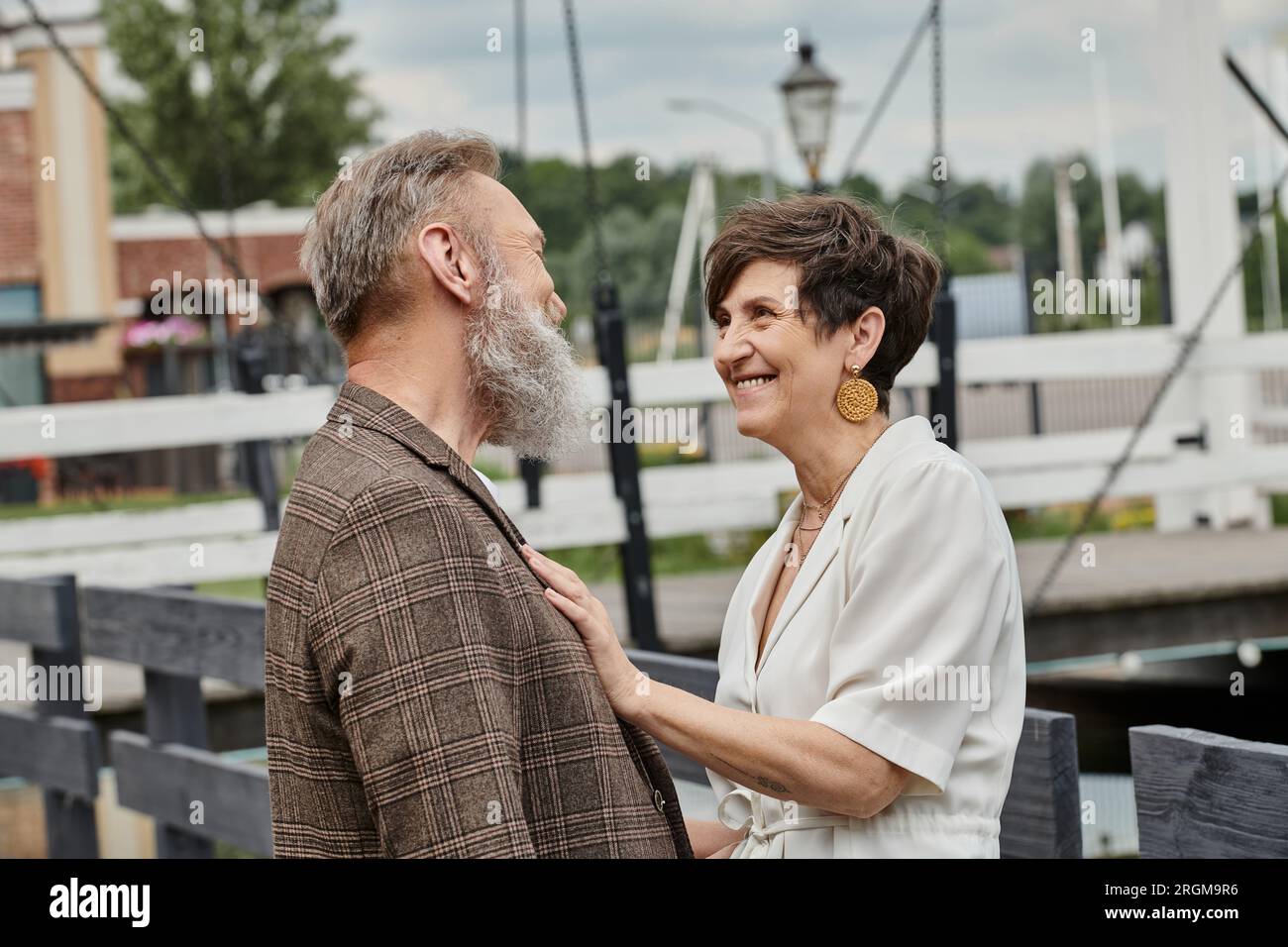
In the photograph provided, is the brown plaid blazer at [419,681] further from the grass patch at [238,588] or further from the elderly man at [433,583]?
the grass patch at [238,588]

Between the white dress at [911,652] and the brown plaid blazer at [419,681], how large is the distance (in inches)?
9.6

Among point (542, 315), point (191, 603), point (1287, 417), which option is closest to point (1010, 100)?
point (1287, 417)

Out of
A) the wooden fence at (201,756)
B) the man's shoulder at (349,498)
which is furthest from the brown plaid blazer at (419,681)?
the wooden fence at (201,756)

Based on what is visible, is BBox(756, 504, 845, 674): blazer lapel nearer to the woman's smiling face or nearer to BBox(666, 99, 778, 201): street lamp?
the woman's smiling face

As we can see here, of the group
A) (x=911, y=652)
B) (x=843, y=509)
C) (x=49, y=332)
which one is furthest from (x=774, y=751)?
(x=49, y=332)

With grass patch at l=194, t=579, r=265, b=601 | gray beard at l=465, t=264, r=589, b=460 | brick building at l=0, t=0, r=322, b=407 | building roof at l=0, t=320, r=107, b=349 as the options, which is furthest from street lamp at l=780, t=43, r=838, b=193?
brick building at l=0, t=0, r=322, b=407

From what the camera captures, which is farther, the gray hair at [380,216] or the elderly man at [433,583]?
the gray hair at [380,216]

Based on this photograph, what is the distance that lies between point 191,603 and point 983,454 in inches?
172

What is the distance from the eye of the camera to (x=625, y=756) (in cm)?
170

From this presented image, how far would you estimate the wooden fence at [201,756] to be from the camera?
198 centimetres

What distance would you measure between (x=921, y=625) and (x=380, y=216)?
0.76 m

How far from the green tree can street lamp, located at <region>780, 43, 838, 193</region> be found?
2635cm

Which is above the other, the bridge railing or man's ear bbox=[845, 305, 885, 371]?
the bridge railing

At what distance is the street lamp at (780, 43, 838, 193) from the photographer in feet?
23.5
